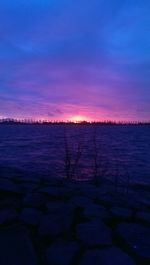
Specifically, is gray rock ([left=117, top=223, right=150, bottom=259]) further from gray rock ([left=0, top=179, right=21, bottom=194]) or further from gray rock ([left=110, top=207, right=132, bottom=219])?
gray rock ([left=0, top=179, right=21, bottom=194])

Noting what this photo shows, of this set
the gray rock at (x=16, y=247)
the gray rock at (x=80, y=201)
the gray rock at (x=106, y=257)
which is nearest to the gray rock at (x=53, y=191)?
the gray rock at (x=80, y=201)

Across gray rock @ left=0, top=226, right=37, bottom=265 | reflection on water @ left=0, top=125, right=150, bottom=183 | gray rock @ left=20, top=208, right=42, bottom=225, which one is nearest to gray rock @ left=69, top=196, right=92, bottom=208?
gray rock @ left=20, top=208, right=42, bottom=225

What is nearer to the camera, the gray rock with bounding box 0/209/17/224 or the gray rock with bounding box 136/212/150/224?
Answer: the gray rock with bounding box 0/209/17/224

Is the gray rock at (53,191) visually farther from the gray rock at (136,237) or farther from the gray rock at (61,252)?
the gray rock at (61,252)

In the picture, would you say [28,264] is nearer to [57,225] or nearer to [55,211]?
[57,225]

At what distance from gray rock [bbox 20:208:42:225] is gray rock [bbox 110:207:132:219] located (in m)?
1.11

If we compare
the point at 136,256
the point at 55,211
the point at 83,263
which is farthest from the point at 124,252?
the point at 55,211

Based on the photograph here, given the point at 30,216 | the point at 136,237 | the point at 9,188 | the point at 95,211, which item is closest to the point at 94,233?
the point at 136,237

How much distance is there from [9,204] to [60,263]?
1.73 meters

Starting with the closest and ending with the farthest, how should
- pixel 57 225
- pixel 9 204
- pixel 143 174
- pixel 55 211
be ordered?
pixel 57 225
pixel 55 211
pixel 9 204
pixel 143 174

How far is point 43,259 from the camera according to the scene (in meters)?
2.78

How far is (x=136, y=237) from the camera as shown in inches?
130

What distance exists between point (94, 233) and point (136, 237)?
51 centimetres

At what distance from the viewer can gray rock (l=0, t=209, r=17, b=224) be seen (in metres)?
3.57
